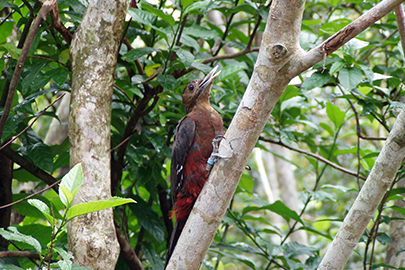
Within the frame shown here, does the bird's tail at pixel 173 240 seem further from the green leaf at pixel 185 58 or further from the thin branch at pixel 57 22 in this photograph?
the thin branch at pixel 57 22

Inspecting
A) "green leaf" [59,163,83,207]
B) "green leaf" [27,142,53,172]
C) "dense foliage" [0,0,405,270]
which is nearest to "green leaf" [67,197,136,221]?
"green leaf" [59,163,83,207]

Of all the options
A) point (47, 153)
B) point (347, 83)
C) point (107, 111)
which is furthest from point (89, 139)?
point (347, 83)

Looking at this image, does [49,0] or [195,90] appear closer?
[49,0]

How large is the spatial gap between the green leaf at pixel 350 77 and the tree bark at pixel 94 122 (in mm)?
1126

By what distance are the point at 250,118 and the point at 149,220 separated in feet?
4.03

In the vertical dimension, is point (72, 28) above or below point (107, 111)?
above

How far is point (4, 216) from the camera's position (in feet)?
6.79

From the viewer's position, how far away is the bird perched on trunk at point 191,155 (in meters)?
2.38

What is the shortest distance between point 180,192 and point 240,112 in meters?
1.14

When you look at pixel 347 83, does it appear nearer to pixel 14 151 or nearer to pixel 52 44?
pixel 52 44

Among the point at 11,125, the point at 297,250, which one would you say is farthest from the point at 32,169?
the point at 297,250

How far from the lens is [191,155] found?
2426mm

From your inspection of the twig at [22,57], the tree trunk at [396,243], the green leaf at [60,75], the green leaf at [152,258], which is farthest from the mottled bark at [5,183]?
the tree trunk at [396,243]

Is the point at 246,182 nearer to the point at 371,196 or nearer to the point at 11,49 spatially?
the point at 371,196
